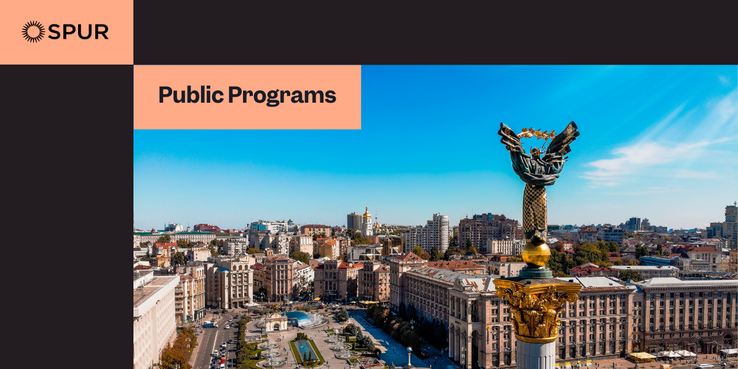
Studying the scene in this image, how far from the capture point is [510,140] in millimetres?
4754

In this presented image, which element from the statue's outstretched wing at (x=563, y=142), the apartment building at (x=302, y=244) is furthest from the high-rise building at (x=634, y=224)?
the statue's outstretched wing at (x=563, y=142)

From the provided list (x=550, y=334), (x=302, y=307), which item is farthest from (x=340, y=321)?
(x=550, y=334)

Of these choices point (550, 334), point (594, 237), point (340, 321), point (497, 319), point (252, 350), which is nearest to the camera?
point (550, 334)

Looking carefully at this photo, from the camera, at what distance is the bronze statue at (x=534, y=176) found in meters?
4.62

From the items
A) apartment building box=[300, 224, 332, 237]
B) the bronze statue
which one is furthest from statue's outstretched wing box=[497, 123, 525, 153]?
apartment building box=[300, 224, 332, 237]

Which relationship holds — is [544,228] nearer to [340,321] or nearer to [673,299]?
[673,299]

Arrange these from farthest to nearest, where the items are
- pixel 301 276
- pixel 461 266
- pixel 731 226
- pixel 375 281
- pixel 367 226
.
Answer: pixel 367 226, pixel 731 226, pixel 301 276, pixel 375 281, pixel 461 266

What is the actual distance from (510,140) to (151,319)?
17.2 meters

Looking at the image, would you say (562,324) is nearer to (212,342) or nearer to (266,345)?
(266,345)

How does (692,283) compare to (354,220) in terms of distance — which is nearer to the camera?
(692,283)

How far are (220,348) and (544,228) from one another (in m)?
24.9

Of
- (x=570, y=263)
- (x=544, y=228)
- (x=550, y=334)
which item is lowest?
(x=570, y=263)

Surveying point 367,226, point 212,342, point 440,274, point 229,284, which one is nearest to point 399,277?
point 440,274

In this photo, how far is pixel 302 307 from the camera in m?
38.8
